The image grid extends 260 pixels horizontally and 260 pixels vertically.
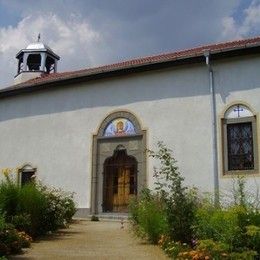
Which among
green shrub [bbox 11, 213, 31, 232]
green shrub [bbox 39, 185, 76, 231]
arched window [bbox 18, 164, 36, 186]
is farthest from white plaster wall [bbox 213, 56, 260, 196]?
arched window [bbox 18, 164, 36, 186]

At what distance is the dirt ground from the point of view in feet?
28.3

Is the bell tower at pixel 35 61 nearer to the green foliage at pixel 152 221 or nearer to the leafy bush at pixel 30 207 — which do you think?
the leafy bush at pixel 30 207

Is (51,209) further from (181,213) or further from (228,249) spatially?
(228,249)

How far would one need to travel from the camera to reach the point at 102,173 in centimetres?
1720

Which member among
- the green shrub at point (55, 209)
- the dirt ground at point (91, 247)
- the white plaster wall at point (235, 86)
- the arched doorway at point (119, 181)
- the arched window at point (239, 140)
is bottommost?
the dirt ground at point (91, 247)

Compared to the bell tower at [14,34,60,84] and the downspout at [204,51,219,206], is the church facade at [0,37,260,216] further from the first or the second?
the bell tower at [14,34,60,84]

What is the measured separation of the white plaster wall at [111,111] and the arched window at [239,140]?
41cm

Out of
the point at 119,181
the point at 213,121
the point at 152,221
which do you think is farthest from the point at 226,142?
the point at 152,221

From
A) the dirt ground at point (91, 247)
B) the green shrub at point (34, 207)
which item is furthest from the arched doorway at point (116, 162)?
the green shrub at point (34, 207)

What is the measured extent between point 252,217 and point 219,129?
23.7ft

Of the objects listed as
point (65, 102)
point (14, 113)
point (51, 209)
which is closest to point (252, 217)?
point (51, 209)

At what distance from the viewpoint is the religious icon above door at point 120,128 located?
55.8 ft

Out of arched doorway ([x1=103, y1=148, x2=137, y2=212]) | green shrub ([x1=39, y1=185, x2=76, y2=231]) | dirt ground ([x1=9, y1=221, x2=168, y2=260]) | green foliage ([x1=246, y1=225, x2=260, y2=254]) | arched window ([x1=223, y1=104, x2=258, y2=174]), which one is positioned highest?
arched window ([x1=223, y1=104, x2=258, y2=174])

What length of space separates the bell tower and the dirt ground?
14.0m
